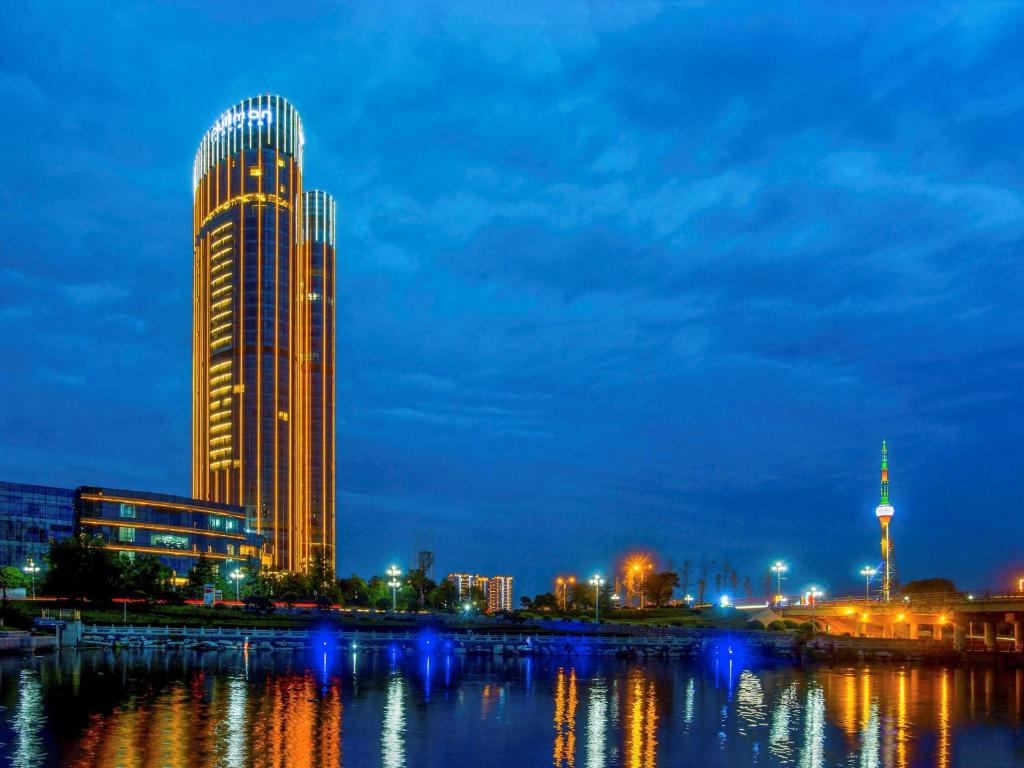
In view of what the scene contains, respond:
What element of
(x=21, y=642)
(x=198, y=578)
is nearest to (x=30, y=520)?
(x=198, y=578)

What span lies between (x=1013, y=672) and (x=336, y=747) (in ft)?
244

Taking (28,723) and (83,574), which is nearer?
(28,723)

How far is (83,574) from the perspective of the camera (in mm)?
122562

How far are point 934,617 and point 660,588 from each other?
254 feet

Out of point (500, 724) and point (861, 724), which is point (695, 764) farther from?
point (861, 724)

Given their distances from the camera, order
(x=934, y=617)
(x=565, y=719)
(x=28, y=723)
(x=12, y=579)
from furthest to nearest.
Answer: (x=12, y=579) < (x=934, y=617) < (x=565, y=719) < (x=28, y=723)

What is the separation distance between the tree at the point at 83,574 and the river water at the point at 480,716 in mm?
40901

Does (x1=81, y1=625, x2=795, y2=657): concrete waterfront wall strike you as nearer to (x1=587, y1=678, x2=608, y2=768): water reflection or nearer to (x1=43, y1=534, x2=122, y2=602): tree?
(x1=43, y1=534, x2=122, y2=602): tree

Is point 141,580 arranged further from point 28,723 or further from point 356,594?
point 28,723

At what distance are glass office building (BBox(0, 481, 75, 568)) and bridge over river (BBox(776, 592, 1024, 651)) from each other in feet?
406

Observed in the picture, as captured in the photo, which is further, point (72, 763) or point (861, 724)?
point (861, 724)

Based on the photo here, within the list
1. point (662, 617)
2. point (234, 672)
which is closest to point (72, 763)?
point (234, 672)

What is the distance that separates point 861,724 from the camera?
53.2 meters

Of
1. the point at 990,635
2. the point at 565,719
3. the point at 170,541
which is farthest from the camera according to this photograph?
the point at 170,541
